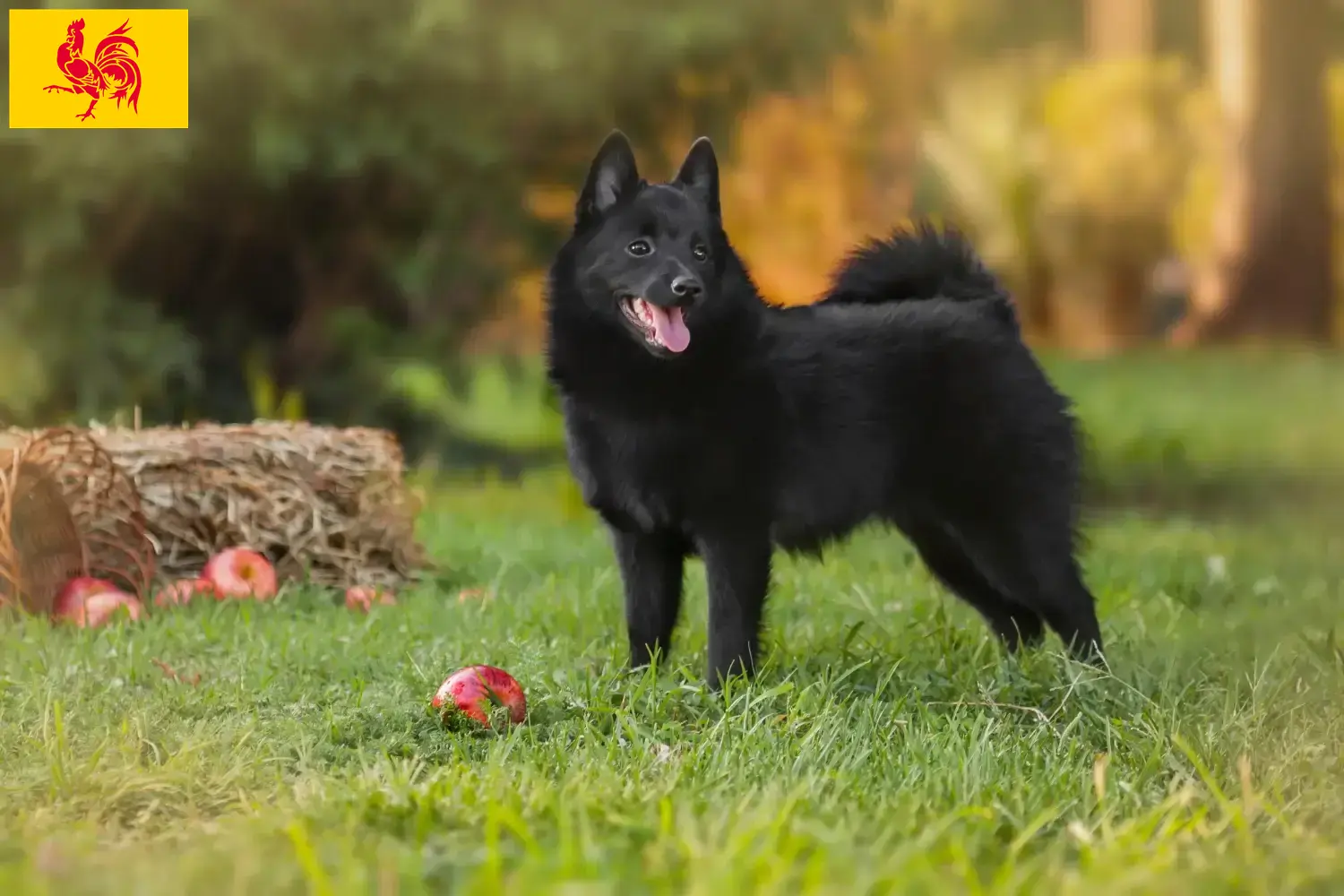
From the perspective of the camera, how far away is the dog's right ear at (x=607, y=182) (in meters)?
3.35

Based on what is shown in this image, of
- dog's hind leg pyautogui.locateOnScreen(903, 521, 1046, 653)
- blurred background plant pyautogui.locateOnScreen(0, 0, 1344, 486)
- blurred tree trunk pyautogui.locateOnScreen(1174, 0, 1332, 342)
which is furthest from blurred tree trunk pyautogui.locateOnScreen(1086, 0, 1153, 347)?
dog's hind leg pyautogui.locateOnScreen(903, 521, 1046, 653)

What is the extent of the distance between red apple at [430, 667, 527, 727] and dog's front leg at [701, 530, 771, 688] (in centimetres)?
52

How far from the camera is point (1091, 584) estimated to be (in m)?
4.96

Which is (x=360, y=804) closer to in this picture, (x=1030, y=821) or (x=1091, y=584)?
(x=1030, y=821)

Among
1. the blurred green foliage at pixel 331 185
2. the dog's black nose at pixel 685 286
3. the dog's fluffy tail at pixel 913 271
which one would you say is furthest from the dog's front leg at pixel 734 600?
the blurred green foliage at pixel 331 185

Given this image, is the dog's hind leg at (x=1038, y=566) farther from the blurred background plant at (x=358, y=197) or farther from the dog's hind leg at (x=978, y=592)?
the blurred background plant at (x=358, y=197)

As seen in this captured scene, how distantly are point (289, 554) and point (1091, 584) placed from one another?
2703 millimetres

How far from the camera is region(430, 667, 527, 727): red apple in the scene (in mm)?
2916

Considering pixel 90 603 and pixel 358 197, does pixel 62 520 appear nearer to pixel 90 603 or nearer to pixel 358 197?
pixel 90 603

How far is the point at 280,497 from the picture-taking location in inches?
184

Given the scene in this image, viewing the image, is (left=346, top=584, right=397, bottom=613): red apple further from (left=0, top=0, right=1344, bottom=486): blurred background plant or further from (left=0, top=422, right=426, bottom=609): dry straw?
(left=0, top=0, right=1344, bottom=486): blurred background plant

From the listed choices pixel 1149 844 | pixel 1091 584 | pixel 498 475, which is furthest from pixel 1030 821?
pixel 498 475

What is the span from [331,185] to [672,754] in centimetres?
573

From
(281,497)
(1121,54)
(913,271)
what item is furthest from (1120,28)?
(281,497)
